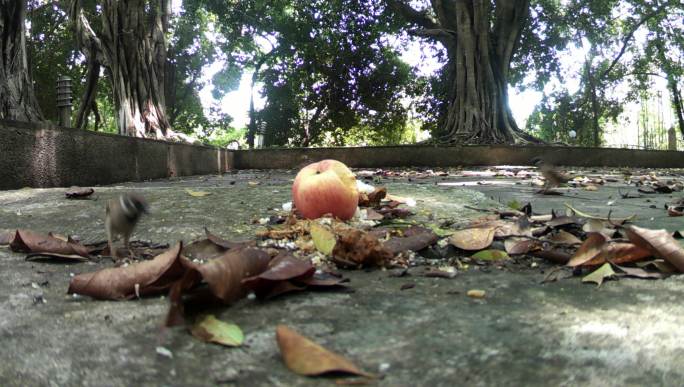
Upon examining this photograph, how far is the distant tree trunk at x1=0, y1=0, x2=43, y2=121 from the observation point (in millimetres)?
4066

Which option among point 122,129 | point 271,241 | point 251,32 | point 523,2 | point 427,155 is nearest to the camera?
point 271,241

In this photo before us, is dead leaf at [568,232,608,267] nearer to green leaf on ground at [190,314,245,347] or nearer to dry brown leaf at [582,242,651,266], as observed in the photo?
dry brown leaf at [582,242,651,266]

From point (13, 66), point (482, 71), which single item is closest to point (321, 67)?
point (482, 71)

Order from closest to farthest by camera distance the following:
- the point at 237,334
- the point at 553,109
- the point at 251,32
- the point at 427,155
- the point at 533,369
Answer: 1. the point at 533,369
2. the point at 237,334
3. the point at 427,155
4. the point at 251,32
5. the point at 553,109

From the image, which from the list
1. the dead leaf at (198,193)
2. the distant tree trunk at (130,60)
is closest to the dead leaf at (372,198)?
the dead leaf at (198,193)

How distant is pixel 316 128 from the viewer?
18.3 meters

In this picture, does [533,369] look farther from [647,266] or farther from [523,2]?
[523,2]

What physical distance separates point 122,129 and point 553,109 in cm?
1925

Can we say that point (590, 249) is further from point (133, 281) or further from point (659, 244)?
point (133, 281)

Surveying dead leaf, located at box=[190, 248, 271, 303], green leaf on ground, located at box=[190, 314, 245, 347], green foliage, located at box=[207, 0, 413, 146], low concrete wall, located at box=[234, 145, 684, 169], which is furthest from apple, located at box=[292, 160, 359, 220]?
A: green foliage, located at box=[207, 0, 413, 146]

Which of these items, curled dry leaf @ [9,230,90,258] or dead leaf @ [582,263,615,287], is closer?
dead leaf @ [582,263,615,287]

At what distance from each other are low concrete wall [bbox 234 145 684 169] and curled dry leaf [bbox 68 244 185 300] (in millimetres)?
7827

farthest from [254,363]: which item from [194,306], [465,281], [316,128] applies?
[316,128]

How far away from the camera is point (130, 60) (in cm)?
674
